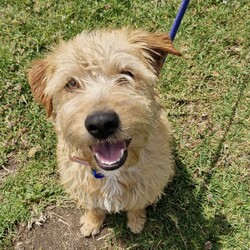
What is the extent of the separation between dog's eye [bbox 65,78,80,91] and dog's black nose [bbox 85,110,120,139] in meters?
0.49

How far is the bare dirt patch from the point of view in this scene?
4.45m

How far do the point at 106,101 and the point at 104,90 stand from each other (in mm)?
150

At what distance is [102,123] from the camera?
2.80 meters

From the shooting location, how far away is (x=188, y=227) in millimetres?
4488

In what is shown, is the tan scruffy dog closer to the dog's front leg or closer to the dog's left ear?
the dog's left ear

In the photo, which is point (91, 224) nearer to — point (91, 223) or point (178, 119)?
point (91, 223)

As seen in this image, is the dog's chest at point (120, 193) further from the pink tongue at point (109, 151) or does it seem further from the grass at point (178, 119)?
the grass at point (178, 119)

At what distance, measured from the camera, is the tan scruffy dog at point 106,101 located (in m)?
2.92

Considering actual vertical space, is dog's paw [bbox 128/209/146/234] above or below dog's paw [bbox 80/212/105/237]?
above

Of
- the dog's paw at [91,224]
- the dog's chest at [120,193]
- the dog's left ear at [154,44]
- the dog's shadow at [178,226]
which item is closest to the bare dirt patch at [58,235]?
the dog's paw at [91,224]

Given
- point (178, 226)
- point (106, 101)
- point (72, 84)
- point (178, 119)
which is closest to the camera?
point (106, 101)

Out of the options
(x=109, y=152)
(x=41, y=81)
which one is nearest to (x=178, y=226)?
(x=109, y=152)

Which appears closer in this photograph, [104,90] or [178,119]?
[104,90]

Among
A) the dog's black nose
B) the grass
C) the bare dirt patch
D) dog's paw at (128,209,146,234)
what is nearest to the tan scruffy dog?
the dog's black nose
